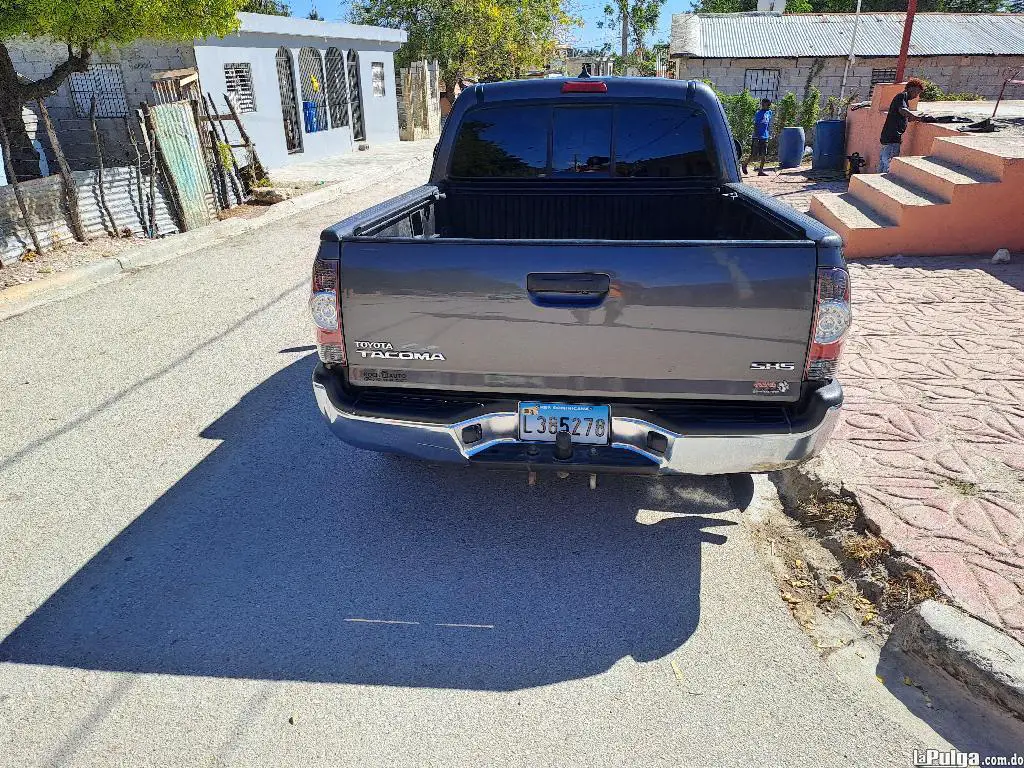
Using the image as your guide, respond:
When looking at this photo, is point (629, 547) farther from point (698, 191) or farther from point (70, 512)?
point (70, 512)

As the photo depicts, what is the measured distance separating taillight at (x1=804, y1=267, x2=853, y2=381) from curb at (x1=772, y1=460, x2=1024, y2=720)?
3.42 ft

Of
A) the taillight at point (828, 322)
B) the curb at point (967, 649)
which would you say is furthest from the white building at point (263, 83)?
the curb at point (967, 649)

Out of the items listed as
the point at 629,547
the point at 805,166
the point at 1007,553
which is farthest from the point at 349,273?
the point at 805,166

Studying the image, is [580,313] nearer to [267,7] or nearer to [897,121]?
[897,121]

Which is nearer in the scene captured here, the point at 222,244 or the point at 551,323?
the point at 551,323

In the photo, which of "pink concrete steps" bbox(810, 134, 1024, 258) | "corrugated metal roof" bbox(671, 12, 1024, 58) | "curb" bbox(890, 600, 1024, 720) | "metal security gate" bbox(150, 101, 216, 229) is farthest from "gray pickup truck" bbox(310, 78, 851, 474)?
"corrugated metal roof" bbox(671, 12, 1024, 58)

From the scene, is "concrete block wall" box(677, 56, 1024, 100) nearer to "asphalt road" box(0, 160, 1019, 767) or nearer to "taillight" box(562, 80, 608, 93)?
"taillight" box(562, 80, 608, 93)

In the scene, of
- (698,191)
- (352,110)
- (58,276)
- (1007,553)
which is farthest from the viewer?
(352,110)

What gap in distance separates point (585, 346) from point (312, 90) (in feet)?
68.3

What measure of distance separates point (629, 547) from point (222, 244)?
960cm

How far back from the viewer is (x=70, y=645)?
3006 millimetres

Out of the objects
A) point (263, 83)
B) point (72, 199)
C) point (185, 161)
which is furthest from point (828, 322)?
Result: point (263, 83)

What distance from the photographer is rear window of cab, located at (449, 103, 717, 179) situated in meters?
4.70

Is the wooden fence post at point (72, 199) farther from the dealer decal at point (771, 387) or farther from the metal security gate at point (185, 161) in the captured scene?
the dealer decal at point (771, 387)
